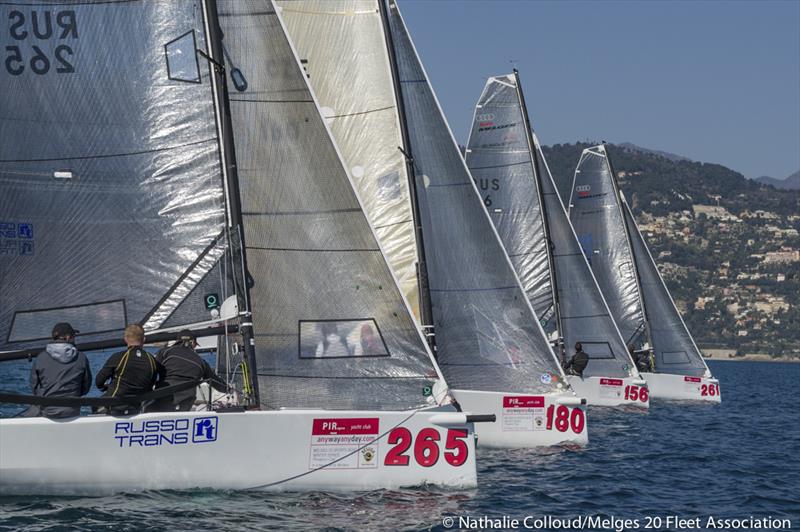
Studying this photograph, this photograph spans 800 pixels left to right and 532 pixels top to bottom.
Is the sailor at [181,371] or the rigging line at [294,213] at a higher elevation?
the rigging line at [294,213]

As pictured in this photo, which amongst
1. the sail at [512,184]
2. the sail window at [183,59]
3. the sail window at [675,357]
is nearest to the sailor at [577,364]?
the sail at [512,184]

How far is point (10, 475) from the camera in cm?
1158

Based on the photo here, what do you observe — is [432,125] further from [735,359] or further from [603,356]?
[735,359]

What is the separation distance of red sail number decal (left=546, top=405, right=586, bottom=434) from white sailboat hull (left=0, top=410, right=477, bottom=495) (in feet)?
18.4

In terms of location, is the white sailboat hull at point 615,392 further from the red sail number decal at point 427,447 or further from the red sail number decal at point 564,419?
the red sail number decal at point 427,447

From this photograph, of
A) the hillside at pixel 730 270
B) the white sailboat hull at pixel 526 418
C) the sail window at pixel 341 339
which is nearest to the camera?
the sail window at pixel 341 339

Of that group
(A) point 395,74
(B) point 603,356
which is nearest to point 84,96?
(A) point 395,74

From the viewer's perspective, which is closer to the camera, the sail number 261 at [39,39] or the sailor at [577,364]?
the sail number 261 at [39,39]

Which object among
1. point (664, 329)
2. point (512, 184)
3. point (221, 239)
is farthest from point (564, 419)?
point (664, 329)

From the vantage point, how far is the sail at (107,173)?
1273 cm

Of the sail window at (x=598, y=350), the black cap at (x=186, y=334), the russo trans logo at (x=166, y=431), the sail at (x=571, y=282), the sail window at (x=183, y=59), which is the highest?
the sail window at (x=183, y=59)

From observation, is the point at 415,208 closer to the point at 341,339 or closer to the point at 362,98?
the point at 362,98

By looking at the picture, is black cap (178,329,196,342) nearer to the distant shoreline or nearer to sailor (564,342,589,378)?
sailor (564,342,589,378)

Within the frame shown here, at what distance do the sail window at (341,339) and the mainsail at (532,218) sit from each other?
43.6ft
